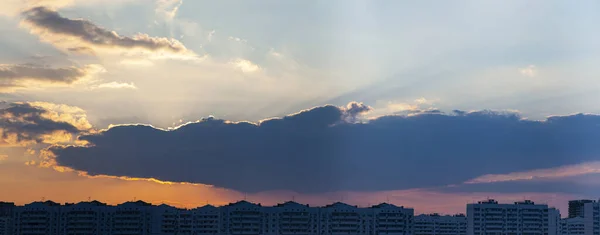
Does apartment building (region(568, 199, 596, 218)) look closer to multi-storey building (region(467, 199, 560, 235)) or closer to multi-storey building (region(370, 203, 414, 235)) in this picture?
multi-storey building (region(467, 199, 560, 235))

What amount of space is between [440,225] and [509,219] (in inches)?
737

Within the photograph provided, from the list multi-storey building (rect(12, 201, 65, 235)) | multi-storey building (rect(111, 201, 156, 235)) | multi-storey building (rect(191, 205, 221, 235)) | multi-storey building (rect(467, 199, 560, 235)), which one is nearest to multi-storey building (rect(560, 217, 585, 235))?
multi-storey building (rect(467, 199, 560, 235))

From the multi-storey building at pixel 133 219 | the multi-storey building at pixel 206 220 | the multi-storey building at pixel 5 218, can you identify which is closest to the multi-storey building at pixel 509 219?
the multi-storey building at pixel 206 220

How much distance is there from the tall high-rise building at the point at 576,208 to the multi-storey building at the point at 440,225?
2168cm

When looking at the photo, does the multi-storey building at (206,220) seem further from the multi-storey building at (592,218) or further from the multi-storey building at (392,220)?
the multi-storey building at (592,218)

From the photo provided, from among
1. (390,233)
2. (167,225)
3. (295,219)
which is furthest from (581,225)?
(167,225)

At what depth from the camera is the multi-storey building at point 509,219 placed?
157 m

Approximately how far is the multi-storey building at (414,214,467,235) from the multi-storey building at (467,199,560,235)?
1289 cm

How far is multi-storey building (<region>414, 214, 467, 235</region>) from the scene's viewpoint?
562ft

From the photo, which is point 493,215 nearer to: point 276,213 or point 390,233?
point 390,233

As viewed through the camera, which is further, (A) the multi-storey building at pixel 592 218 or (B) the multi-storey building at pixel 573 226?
(A) the multi-storey building at pixel 592 218

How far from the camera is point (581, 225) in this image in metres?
172

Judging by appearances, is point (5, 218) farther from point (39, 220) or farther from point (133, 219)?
point (133, 219)

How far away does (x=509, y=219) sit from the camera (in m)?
157
